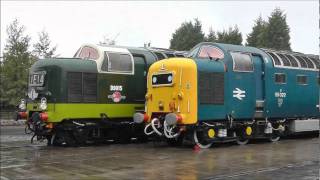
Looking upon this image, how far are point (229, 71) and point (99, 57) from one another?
4.39 metres

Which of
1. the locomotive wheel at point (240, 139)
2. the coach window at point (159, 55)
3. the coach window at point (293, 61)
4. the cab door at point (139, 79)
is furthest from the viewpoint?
the coach window at point (293, 61)

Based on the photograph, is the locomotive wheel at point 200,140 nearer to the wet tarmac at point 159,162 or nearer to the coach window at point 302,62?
the wet tarmac at point 159,162

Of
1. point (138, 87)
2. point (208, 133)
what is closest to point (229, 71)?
point (208, 133)

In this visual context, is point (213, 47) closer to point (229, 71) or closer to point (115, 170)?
point (229, 71)

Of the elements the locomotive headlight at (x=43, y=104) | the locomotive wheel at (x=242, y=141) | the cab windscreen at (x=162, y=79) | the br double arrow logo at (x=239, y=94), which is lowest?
the locomotive wheel at (x=242, y=141)

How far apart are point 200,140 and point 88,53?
5049 millimetres

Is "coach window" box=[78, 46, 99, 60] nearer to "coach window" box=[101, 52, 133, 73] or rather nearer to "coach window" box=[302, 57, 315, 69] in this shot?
"coach window" box=[101, 52, 133, 73]

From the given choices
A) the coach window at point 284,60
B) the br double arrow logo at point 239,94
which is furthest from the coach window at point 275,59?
the br double arrow logo at point 239,94

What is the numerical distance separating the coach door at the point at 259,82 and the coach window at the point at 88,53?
5.44m

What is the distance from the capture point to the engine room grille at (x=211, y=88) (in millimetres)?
15688

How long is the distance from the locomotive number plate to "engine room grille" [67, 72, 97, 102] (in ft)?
2.89

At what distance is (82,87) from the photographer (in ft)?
54.7

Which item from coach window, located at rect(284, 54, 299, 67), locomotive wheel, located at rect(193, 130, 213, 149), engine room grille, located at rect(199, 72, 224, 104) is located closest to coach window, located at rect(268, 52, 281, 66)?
coach window, located at rect(284, 54, 299, 67)

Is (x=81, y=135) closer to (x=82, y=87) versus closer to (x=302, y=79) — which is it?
(x=82, y=87)
